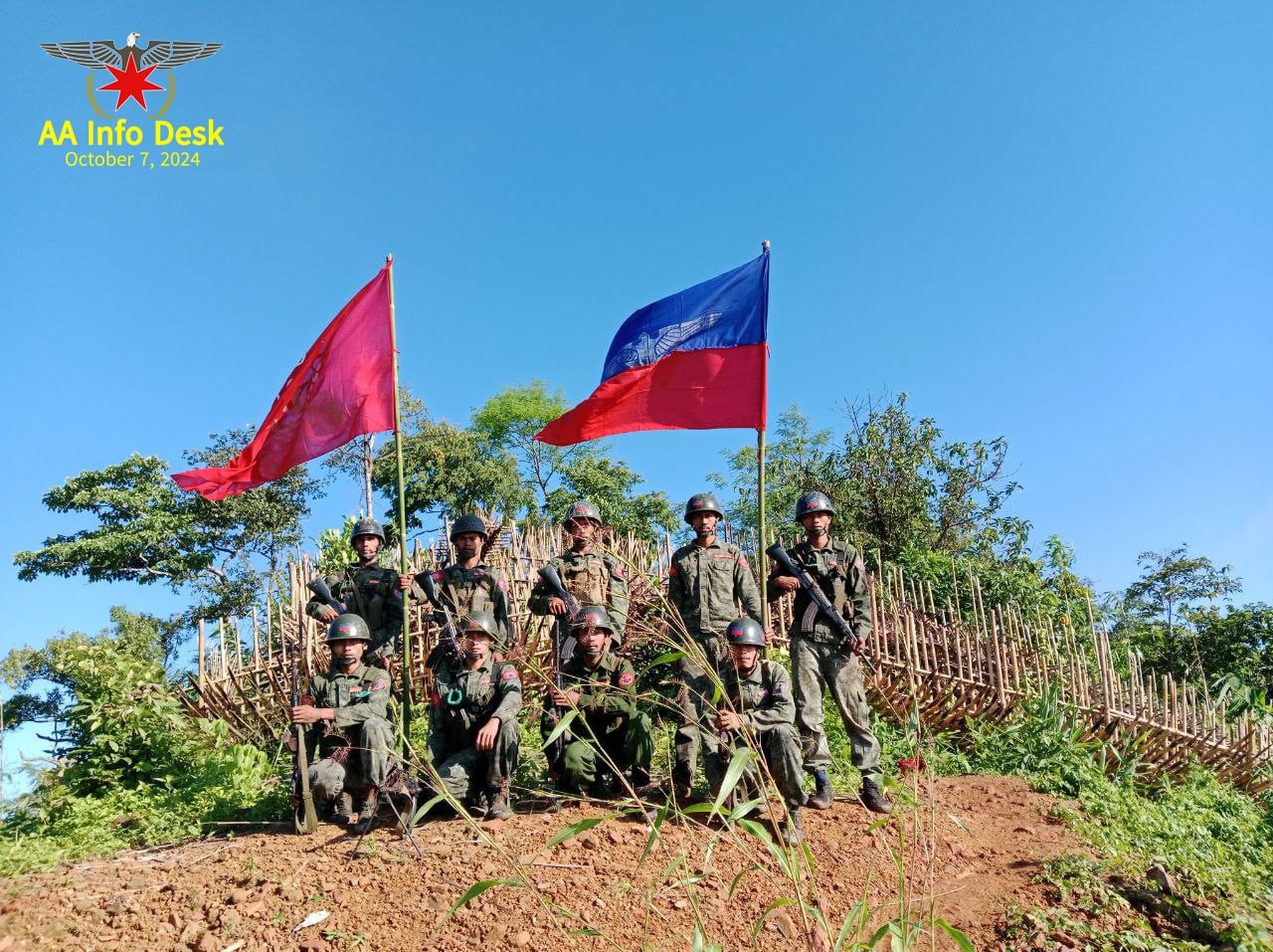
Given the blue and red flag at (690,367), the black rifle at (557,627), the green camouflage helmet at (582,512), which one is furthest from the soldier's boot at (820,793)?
the green camouflage helmet at (582,512)

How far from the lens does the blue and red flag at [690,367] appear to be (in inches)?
251

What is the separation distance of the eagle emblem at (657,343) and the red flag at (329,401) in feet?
5.81

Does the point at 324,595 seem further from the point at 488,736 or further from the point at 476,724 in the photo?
the point at 488,736

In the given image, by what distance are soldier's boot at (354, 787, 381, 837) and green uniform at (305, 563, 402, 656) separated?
5.35 ft

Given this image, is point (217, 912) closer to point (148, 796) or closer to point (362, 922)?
point (362, 922)

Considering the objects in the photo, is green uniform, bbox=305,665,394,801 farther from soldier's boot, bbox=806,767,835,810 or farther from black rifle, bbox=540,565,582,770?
soldier's boot, bbox=806,767,835,810

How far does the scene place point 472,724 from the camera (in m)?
5.79

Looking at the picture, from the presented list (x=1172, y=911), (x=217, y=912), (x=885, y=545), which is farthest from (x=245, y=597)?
(x=1172, y=911)

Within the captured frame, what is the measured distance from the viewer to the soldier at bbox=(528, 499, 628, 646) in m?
6.76

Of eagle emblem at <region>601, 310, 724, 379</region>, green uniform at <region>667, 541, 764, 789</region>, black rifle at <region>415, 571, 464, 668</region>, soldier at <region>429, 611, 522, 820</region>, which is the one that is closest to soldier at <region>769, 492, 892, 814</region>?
green uniform at <region>667, 541, 764, 789</region>

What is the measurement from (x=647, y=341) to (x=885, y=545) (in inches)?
464

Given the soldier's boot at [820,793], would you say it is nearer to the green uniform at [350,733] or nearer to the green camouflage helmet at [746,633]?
the green camouflage helmet at [746,633]

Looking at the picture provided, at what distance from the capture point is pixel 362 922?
4074mm

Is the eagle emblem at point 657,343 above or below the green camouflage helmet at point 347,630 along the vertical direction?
above
